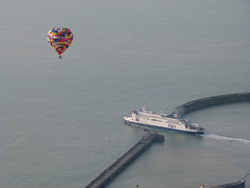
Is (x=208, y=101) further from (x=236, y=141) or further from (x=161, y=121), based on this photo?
(x=236, y=141)

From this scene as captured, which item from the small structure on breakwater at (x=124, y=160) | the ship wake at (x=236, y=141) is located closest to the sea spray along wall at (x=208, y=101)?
the small structure on breakwater at (x=124, y=160)

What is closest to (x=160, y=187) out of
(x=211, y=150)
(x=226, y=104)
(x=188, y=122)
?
(x=211, y=150)

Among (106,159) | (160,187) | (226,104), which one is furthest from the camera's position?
(226,104)

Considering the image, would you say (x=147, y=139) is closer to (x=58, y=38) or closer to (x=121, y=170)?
(x=121, y=170)

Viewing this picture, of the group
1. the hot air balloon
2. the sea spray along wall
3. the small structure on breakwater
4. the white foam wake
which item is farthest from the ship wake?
the hot air balloon

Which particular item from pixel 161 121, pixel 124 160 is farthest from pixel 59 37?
pixel 161 121

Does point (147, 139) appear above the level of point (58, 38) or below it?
below
